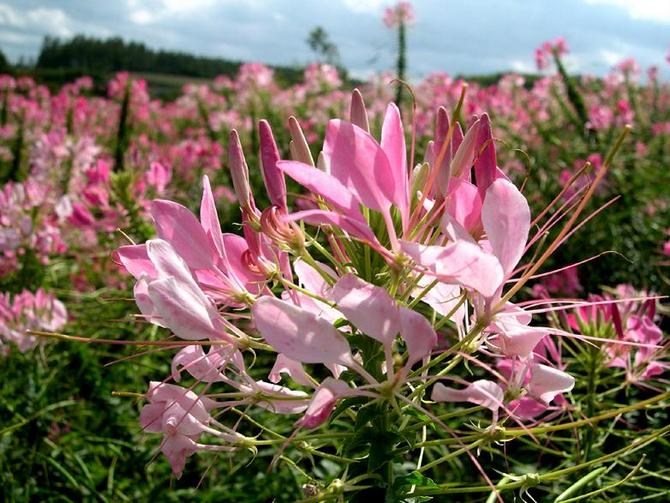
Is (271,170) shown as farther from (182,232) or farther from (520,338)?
(520,338)

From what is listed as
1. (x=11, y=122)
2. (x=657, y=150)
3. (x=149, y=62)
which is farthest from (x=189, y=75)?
(x=657, y=150)

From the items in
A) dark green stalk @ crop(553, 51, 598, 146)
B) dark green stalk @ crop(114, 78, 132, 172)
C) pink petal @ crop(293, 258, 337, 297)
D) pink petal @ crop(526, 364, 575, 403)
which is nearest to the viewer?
pink petal @ crop(526, 364, 575, 403)

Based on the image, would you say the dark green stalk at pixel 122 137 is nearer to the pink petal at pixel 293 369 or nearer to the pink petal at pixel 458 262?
the pink petal at pixel 293 369

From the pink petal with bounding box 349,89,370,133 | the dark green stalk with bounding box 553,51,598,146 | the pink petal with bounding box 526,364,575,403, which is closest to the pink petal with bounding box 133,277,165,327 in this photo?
the pink petal with bounding box 349,89,370,133

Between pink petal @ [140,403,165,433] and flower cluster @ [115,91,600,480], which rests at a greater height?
flower cluster @ [115,91,600,480]

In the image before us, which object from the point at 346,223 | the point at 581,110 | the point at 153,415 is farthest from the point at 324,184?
the point at 581,110

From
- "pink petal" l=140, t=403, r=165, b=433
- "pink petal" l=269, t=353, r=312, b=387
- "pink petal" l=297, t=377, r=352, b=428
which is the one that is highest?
"pink petal" l=297, t=377, r=352, b=428

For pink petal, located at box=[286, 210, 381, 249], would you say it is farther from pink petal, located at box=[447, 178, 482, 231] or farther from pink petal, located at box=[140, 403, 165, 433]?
pink petal, located at box=[140, 403, 165, 433]

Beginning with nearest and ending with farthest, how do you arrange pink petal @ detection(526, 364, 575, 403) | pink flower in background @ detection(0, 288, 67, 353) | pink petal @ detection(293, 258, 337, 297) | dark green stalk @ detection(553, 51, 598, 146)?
pink petal @ detection(526, 364, 575, 403), pink petal @ detection(293, 258, 337, 297), pink flower in background @ detection(0, 288, 67, 353), dark green stalk @ detection(553, 51, 598, 146)
